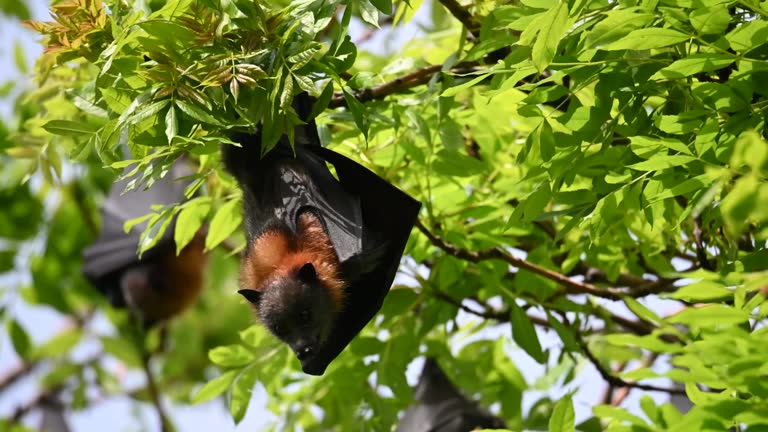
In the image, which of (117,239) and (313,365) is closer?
(313,365)

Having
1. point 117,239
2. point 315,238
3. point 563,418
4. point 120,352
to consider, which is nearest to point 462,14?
point 315,238

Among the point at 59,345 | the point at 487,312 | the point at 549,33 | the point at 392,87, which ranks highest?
the point at 549,33

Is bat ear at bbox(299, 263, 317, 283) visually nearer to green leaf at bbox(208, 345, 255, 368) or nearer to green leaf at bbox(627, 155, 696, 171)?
green leaf at bbox(208, 345, 255, 368)

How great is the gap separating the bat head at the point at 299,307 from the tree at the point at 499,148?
0.46 metres

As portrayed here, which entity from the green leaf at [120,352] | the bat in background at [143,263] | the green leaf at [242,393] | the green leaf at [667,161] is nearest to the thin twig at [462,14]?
the green leaf at [667,161]

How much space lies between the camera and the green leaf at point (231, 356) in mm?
6105

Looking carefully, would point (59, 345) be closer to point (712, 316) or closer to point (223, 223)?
point (223, 223)

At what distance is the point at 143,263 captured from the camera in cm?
1230

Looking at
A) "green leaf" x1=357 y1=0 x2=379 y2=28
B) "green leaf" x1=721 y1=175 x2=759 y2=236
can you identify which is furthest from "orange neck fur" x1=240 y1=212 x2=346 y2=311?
"green leaf" x1=721 y1=175 x2=759 y2=236

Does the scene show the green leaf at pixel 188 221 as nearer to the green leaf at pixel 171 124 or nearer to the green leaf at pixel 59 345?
the green leaf at pixel 171 124

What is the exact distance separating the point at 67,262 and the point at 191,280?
1.62 m

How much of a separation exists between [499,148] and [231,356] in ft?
6.64

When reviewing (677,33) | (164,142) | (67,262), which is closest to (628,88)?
(677,33)

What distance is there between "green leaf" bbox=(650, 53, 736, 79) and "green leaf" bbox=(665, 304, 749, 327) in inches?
34.8
